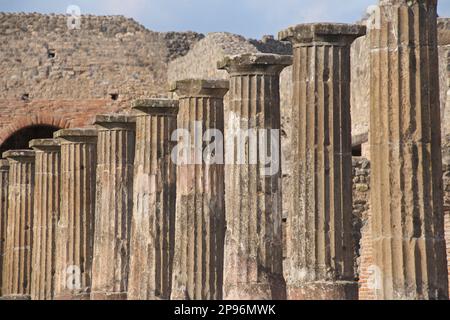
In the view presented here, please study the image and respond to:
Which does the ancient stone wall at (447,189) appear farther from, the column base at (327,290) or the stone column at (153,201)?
the column base at (327,290)

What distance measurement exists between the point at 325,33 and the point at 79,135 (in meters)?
10.8

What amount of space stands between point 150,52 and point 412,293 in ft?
103

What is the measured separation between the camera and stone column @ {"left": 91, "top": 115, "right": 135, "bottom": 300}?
1133 inches

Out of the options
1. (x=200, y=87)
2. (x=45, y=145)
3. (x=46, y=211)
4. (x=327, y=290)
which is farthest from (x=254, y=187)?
(x=46, y=211)

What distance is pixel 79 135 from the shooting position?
1230 inches

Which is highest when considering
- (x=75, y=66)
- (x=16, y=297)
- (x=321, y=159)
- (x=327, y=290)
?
(x=75, y=66)

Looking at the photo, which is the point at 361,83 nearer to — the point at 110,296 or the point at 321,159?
the point at 110,296

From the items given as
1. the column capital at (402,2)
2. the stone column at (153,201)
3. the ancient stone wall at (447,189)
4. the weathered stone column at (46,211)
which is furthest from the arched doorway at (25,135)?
the column capital at (402,2)

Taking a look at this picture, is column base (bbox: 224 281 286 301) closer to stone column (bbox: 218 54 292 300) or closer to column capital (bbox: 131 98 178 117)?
stone column (bbox: 218 54 292 300)

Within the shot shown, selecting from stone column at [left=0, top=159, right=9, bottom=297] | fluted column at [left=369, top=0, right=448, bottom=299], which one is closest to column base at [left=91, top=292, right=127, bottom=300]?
stone column at [left=0, top=159, right=9, bottom=297]

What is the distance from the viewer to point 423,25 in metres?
18.2

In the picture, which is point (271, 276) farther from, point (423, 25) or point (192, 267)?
point (423, 25)
